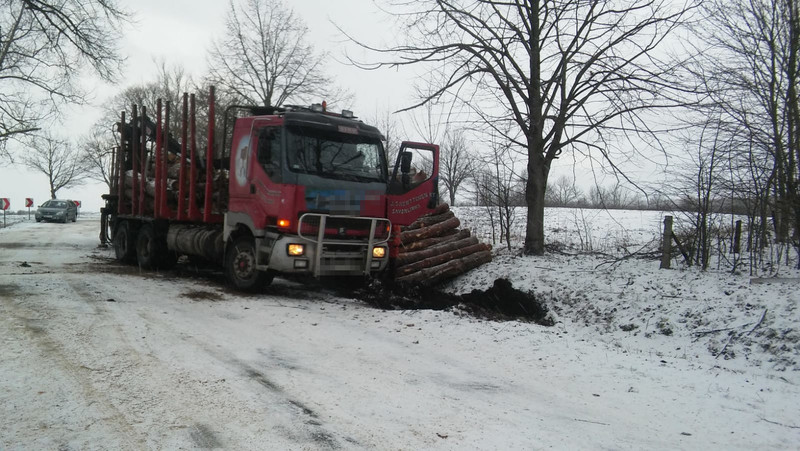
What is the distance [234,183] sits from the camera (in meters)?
9.12

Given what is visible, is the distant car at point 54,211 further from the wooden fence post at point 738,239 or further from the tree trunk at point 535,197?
the wooden fence post at point 738,239

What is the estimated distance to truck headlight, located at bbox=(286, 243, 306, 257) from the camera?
800 cm

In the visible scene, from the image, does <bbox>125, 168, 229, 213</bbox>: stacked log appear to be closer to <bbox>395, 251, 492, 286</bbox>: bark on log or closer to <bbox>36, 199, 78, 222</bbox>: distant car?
<bbox>395, 251, 492, 286</bbox>: bark on log

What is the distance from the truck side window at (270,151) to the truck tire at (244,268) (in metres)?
1.47

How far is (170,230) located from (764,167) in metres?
12.0

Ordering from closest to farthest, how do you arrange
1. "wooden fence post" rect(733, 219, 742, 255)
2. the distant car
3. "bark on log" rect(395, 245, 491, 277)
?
"wooden fence post" rect(733, 219, 742, 255), "bark on log" rect(395, 245, 491, 277), the distant car

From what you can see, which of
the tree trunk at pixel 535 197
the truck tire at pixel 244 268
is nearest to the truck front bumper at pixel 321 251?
the truck tire at pixel 244 268

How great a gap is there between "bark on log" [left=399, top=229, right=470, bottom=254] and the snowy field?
2.22 metres

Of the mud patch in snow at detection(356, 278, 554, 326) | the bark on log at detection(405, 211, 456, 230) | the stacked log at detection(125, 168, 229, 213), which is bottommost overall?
the mud patch in snow at detection(356, 278, 554, 326)

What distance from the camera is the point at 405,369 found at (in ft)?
16.6

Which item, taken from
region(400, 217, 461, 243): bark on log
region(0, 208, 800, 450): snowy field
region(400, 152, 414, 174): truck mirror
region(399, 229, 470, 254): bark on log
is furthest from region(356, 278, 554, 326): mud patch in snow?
region(400, 152, 414, 174): truck mirror

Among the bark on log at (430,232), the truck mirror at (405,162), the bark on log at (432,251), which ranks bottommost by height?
the bark on log at (432,251)

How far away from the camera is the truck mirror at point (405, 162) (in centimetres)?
870

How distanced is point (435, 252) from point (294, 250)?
3.63 metres
